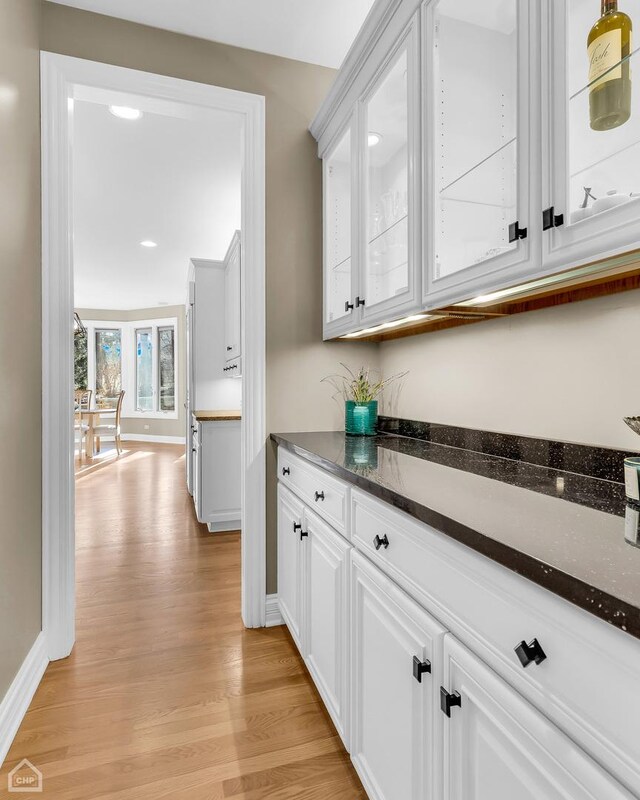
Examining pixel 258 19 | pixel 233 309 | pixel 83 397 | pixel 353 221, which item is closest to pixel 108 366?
pixel 83 397

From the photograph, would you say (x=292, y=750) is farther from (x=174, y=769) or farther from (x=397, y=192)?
(x=397, y=192)

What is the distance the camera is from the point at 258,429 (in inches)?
87.1

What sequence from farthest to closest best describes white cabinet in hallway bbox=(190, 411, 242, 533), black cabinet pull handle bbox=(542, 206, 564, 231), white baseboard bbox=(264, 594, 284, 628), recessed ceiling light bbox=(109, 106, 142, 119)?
white cabinet in hallway bbox=(190, 411, 242, 533)
recessed ceiling light bbox=(109, 106, 142, 119)
white baseboard bbox=(264, 594, 284, 628)
black cabinet pull handle bbox=(542, 206, 564, 231)

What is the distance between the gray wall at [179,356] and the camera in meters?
8.96

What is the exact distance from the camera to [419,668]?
0.92m

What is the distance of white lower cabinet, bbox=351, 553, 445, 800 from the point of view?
90 cm

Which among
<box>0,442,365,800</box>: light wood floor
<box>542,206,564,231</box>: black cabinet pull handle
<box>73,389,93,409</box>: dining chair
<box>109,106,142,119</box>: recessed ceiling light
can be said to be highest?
<box>109,106,142,119</box>: recessed ceiling light

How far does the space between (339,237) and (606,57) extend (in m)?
1.35

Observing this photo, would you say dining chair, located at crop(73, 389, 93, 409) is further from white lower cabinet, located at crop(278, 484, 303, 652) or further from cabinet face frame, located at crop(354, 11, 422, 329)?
cabinet face frame, located at crop(354, 11, 422, 329)

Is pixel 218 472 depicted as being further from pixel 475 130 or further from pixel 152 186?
pixel 475 130

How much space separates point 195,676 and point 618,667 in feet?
5.85

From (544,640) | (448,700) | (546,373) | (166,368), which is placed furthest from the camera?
(166,368)

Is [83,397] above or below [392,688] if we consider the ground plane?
above

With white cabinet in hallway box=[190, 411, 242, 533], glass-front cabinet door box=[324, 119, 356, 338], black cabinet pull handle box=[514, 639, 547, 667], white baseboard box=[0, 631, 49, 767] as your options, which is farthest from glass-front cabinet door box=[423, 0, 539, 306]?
white cabinet in hallway box=[190, 411, 242, 533]
